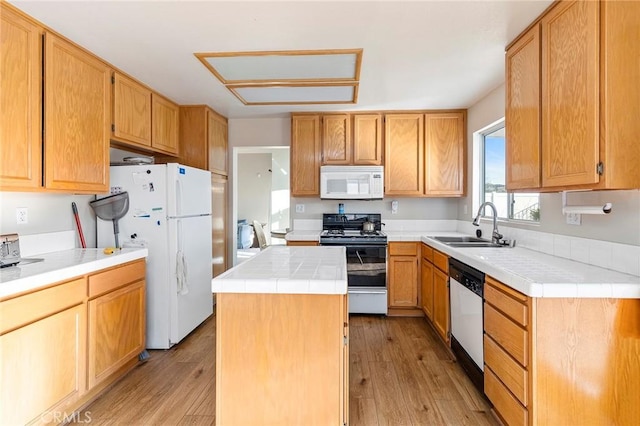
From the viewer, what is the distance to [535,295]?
139cm

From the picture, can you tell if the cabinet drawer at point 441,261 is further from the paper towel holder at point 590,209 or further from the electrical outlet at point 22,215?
the electrical outlet at point 22,215

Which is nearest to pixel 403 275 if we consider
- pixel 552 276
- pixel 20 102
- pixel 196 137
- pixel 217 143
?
pixel 552 276

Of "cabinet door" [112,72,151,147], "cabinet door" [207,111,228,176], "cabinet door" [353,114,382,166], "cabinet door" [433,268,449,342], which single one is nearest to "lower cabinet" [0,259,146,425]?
"cabinet door" [112,72,151,147]

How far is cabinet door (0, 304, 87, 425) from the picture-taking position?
1452 mm

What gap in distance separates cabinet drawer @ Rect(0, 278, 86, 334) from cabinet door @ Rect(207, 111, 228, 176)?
1946mm

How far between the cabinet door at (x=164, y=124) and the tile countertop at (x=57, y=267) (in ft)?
3.94

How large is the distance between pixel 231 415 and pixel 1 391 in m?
1.03

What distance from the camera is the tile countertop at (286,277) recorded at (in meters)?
1.36

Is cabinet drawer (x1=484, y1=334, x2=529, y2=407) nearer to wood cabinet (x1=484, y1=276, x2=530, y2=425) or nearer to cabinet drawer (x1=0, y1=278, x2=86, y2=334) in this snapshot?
wood cabinet (x1=484, y1=276, x2=530, y2=425)

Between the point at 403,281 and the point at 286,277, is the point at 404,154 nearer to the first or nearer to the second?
the point at 403,281

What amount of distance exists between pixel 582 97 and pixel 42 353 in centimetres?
294

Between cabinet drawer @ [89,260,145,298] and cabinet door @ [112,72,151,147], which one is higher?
cabinet door @ [112,72,151,147]

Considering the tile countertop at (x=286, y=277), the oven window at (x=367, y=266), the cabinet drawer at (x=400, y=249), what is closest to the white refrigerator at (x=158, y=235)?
the tile countertop at (x=286, y=277)

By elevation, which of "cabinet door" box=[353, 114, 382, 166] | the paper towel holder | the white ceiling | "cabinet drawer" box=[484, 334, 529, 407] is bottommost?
"cabinet drawer" box=[484, 334, 529, 407]
